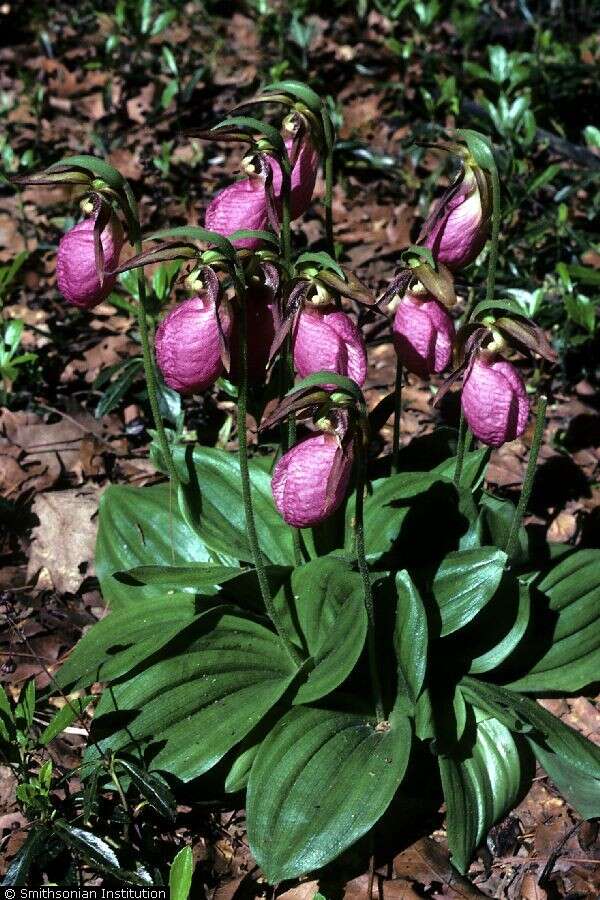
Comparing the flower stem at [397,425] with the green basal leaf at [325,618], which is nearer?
the green basal leaf at [325,618]

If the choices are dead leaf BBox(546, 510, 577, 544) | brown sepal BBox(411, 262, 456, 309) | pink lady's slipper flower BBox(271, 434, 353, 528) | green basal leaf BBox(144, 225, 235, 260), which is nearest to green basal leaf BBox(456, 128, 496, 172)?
brown sepal BBox(411, 262, 456, 309)

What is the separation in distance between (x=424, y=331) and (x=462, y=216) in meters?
0.30

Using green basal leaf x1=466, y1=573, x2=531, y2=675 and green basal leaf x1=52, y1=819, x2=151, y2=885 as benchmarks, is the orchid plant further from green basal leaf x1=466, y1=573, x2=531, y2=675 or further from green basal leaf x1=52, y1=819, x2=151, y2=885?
green basal leaf x1=52, y1=819, x2=151, y2=885

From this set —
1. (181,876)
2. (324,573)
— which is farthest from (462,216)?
(181,876)

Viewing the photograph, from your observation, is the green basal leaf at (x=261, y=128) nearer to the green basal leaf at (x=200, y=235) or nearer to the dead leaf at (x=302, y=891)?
the green basal leaf at (x=200, y=235)

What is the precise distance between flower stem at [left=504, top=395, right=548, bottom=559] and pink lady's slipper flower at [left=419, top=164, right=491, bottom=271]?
43cm

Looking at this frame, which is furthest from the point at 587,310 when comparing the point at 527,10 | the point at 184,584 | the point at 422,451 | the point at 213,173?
the point at 527,10

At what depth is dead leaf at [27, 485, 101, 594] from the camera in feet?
10.2

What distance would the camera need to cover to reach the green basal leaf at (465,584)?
7.14 feet

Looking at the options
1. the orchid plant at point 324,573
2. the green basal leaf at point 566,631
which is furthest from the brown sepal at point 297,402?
the green basal leaf at point 566,631

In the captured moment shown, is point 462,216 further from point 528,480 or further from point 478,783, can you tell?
point 478,783

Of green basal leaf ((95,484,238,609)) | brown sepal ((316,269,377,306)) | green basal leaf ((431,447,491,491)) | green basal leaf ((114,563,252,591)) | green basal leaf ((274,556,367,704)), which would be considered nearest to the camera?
brown sepal ((316,269,377,306))

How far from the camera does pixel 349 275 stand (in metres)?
1.94

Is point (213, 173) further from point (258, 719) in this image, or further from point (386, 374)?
point (258, 719)
